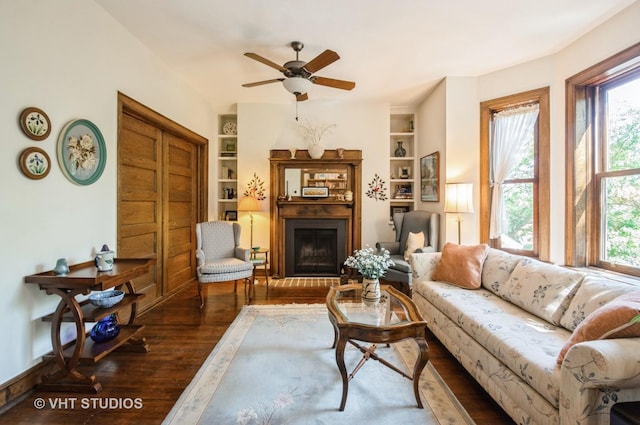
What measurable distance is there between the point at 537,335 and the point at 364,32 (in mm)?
2795

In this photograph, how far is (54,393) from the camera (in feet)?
5.78

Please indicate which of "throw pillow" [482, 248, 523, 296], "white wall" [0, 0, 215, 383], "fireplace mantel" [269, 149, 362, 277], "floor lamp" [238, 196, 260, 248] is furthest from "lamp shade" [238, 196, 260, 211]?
"throw pillow" [482, 248, 523, 296]

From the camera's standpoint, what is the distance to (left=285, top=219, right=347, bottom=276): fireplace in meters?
4.51

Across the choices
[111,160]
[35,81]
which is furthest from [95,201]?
[35,81]

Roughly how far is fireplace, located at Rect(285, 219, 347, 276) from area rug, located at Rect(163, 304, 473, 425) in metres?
2.05

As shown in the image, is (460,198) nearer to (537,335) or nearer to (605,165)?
(605,165)

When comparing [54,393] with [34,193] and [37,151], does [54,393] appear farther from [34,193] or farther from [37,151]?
[37,151]

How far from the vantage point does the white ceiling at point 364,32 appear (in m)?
2.29

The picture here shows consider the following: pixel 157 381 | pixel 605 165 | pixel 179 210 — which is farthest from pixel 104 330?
pixel 605 165

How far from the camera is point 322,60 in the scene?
259 centimetres

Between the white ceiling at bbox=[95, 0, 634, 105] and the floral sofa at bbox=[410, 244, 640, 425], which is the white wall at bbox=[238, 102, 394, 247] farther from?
the floral sofa at bbox=[410, 244, 640, 425]

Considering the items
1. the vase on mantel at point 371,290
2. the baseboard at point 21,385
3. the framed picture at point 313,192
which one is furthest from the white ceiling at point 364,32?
the baseboard at point 21,385
